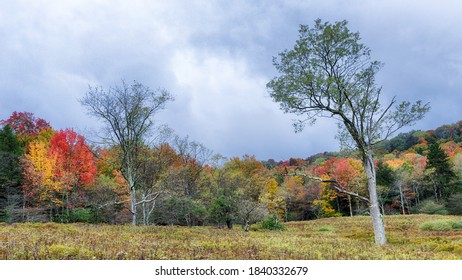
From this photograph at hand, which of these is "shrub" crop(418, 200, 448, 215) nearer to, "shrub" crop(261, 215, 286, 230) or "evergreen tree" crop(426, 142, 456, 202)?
"evergreen tree" crop(426, 142, 456, 202)

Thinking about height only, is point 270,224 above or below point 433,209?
above

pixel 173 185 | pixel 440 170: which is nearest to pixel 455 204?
pixel 440 170

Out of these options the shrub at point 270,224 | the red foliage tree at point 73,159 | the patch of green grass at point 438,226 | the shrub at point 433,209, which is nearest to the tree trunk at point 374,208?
the patch of green grass at point 438,226

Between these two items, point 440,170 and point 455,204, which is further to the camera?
point 440,170

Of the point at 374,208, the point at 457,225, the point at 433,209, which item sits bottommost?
the point at 433,209

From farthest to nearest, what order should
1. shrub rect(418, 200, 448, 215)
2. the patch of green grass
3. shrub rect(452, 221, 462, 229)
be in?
shrub rect(418, 200, 448, 215) < shrub rect(452, 221, 462, 229) < the patch of green grass

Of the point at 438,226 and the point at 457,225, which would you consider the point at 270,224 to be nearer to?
the point at 438,226

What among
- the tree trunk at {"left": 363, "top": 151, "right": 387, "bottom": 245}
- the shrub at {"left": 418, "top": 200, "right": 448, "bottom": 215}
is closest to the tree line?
the tree trunk at {"left": 363, "top": 151, "right": 387, "bottom": 245}

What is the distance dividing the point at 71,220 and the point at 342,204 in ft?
181

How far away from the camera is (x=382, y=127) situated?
16.1 metres

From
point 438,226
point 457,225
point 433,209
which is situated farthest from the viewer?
point 433,209

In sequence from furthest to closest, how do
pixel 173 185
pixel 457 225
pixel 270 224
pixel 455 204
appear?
pixel 455 204 → pixel 173 185 → pixel 270 224 → pixel 457 225
